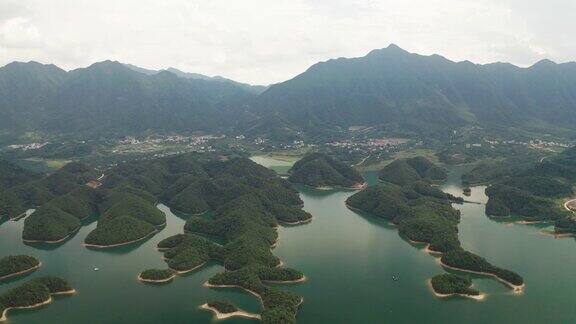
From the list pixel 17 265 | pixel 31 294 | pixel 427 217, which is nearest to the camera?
pixel 31 294

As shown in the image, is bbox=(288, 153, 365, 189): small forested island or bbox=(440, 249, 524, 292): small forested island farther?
bbox=(288, 153, 365, 189): small forested island

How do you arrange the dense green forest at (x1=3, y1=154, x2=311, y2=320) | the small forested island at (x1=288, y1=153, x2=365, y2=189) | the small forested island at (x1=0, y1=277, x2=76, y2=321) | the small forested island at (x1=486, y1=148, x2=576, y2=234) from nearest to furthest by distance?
the small forested island at (x1=0, y1=277, x2=76, y2=321) → the dense green forest at (x1=3, y1=154, x2=311, y2=320) → the small forested island at (x1=486, y1=148, x2=576, y2=234) → the small forested island at (x1=288, y1=153, x2=365, y2=189)

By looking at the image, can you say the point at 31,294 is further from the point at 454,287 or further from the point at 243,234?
the point at 454,287

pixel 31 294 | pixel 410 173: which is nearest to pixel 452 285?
pixel 31 294

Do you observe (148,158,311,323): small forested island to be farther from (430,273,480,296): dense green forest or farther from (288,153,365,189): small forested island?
(430,273,480,296): dense green forest

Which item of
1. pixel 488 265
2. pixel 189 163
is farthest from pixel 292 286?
pixel 189 163

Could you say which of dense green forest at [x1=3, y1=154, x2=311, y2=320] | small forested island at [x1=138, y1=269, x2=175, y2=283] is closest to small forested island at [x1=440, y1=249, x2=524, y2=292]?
dense green forest at [x1=3, y1=154, x2=311, y2=320]

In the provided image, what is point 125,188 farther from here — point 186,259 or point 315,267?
point 315,267
